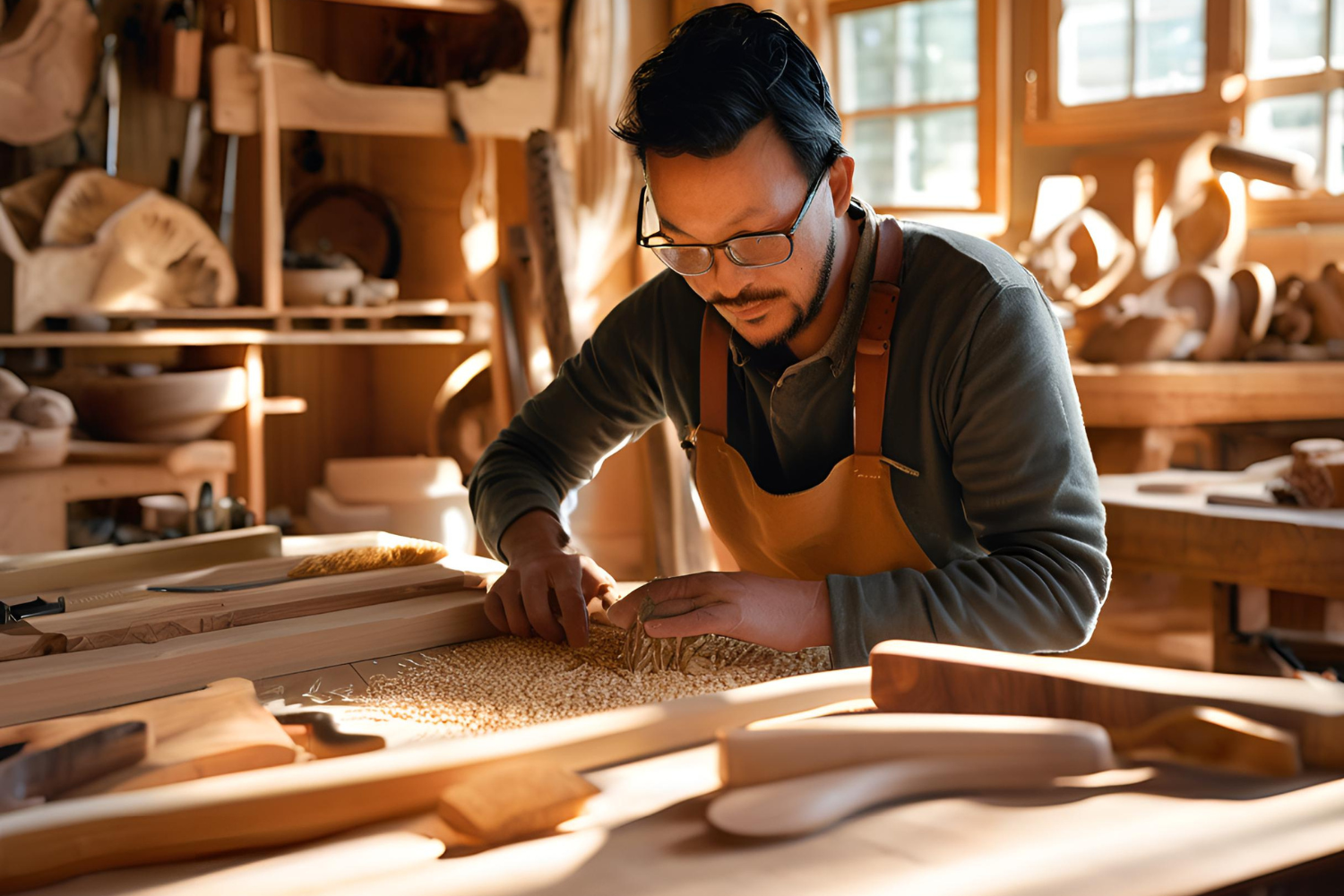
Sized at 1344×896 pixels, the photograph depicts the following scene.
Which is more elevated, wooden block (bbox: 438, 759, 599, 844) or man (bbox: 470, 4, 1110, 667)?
man (bbox: 470, 4, 1110, 667)

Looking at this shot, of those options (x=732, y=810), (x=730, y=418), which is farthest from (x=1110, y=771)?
(x=730, y=418)

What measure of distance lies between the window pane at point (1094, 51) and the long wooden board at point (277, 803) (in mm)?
3204

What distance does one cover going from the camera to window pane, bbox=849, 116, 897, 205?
12.5 ft

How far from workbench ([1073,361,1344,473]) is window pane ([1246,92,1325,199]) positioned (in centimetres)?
65

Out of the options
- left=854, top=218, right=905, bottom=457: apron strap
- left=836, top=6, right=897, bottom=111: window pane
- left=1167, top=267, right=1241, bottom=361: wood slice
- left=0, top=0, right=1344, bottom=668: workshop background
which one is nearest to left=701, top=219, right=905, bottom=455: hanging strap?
left=854, top=218, right=905, bottom=457: apron strap

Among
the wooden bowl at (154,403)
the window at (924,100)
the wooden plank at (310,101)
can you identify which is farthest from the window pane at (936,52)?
the wooden bowl at (154,403)

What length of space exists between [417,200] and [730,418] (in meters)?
2.94

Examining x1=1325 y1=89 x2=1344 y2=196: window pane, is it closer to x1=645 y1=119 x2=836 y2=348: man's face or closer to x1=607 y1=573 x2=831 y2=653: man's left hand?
x1=645 y1=119 x2=836 y2=348: man's face

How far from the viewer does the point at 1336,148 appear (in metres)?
3.21

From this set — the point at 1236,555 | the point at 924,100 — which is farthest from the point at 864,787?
the point at 924,100

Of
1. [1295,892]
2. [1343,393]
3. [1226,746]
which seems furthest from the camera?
[1343,393]

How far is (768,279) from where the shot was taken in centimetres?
130

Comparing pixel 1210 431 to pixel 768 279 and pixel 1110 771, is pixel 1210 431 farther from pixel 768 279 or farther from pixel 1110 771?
pixel 1110 771

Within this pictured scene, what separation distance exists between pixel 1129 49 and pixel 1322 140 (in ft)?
1.95
